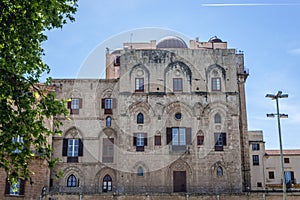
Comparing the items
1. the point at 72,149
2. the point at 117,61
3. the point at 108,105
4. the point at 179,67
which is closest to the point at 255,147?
the point at 179,67

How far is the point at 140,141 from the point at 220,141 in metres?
7.80

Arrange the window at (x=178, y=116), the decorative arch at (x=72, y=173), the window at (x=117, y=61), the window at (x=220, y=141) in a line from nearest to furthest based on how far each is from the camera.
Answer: the window at (x=220, y=141), the decorative arch at (x=72, y=173), the window at (x=178, y=116), the window at (x=117, y=61)

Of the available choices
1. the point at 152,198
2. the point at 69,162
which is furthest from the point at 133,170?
the point at 69,162

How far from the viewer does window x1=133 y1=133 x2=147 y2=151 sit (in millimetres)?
42094

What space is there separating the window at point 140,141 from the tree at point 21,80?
1046 inches

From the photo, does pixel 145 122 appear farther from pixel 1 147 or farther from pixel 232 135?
pixel 1 147

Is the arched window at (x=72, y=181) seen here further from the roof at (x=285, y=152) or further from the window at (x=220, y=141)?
the roof at (x=285, y=152)

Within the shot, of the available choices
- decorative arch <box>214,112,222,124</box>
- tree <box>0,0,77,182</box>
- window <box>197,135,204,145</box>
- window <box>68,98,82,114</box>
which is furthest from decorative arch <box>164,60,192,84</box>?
tree <box>0,0,77,182</box>

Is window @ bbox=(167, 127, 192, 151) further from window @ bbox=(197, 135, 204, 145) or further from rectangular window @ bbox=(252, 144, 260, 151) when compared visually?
rectangular window @ bbox=(252, 144, 260, 151)

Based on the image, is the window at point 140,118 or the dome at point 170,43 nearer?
the window at point 140,118

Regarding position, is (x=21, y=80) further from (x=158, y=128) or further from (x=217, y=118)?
(x=217, y=118)

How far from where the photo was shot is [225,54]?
4462 centimetres

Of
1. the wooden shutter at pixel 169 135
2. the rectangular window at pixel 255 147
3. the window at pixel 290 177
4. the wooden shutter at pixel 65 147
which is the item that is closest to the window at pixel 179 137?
the wooden shutter at pixel 169 135

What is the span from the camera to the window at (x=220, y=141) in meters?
42.2
